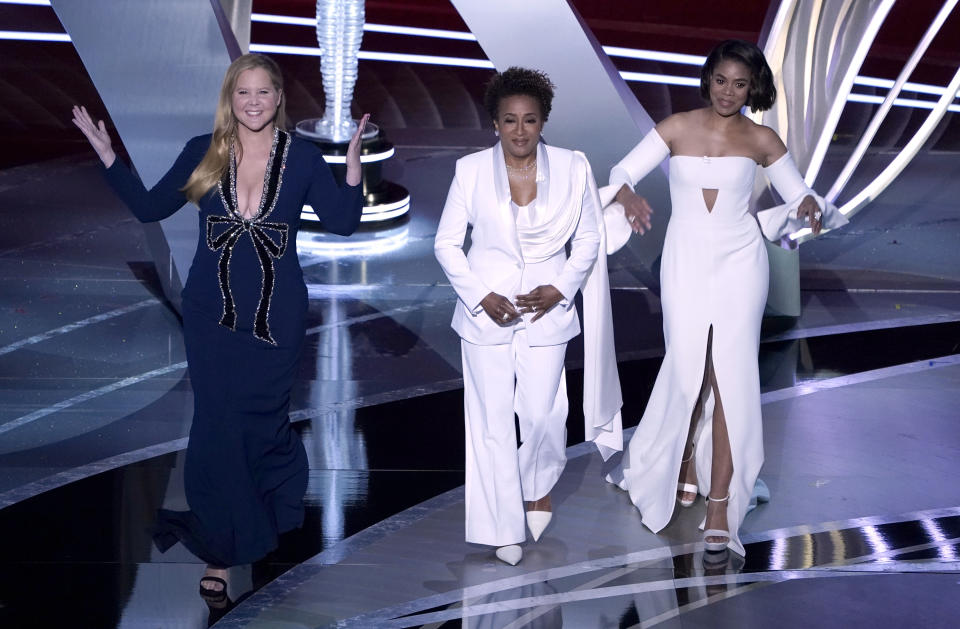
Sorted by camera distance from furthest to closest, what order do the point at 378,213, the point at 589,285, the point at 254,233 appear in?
the point at 378,213, the point at 589,285, the point at 254,233

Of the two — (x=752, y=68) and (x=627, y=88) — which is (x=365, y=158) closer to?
(x=627, y=88)

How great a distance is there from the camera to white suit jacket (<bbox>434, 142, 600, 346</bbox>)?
3957 millimetres

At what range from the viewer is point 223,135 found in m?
3.90

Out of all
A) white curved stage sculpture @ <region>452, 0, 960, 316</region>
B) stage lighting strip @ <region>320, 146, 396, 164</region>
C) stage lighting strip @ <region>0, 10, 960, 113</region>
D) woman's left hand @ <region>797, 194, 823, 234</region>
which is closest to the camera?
woman's left hand @ <region>797, 194, 823, 234</region>

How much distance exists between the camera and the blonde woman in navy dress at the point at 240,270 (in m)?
3.89

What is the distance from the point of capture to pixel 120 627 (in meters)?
3.69

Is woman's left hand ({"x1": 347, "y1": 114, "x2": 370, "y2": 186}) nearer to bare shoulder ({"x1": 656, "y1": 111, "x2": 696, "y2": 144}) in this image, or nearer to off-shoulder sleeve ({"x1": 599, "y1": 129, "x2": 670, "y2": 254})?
off-shoulder sleeve ({"x1": 599, "y1": 129, "x2": 670, "y2": 254})

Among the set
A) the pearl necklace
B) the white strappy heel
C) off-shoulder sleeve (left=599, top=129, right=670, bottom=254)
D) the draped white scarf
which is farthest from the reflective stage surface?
the pearl necklace

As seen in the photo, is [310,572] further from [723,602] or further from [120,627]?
[723,602]

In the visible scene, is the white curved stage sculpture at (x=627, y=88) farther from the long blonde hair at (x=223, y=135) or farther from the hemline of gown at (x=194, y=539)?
the hemline of gown at (x=194, y=539)

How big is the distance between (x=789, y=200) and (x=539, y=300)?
864 millimetres

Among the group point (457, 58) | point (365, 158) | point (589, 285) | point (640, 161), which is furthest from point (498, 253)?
point (457, 58)

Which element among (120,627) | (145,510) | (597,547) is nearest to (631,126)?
(597,547)

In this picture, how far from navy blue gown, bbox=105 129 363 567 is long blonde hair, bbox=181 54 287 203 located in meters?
0.04
